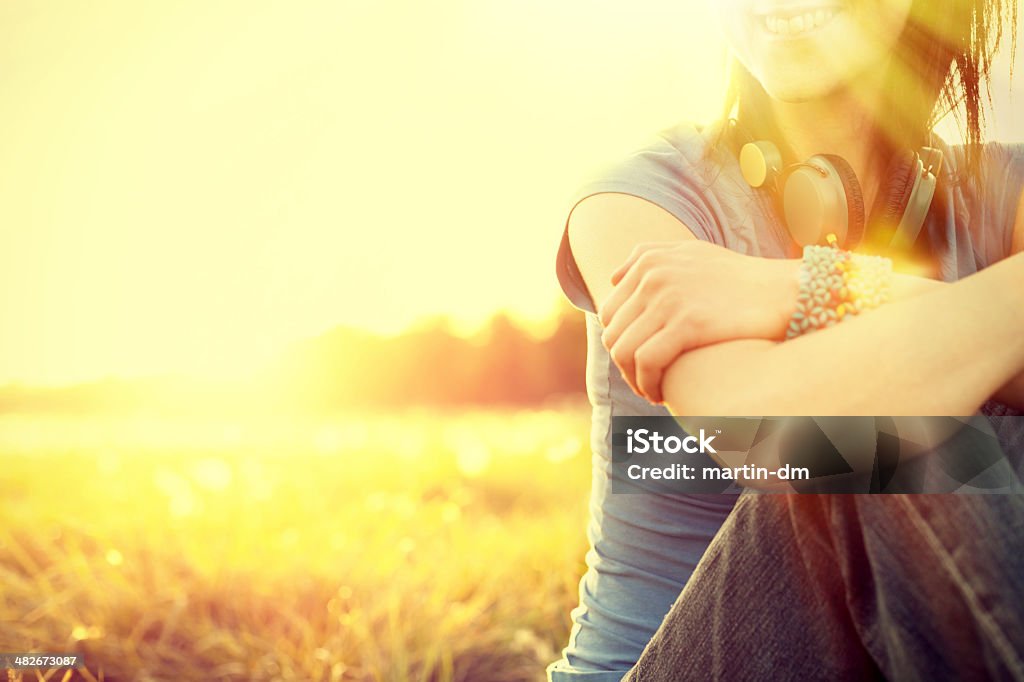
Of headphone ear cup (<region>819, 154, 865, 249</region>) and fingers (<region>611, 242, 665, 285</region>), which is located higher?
headphone ear cup (<region>819, 154, 865, 249</region>)

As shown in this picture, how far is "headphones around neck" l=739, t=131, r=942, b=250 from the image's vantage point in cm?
111

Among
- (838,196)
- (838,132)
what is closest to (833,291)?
(838,196)

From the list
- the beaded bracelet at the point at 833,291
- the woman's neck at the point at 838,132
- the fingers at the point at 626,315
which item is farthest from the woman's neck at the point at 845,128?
the fingers at the point at 626,315

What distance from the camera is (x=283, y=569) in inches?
78.2

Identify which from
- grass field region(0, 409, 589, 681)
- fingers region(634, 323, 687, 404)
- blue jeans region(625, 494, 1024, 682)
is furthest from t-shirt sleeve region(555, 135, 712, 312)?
grass field region(0, 409, 589, 681)

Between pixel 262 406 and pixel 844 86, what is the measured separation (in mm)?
3698

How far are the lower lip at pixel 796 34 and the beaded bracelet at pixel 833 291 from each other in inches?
16.8

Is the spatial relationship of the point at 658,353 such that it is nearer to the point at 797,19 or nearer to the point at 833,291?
the point at 833,291

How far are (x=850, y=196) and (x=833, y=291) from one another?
325 millimetres

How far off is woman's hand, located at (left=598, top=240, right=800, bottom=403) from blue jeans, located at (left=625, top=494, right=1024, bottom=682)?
0.17 meters

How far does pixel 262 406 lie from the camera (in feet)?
14.4

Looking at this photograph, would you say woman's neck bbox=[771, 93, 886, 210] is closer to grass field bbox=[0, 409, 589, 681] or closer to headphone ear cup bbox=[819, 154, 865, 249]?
headphone ear cup bbox=[819, 154, 865, 249]

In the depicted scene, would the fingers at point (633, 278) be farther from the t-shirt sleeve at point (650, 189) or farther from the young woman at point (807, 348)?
the t-shirt sleeve at point (650, 189)

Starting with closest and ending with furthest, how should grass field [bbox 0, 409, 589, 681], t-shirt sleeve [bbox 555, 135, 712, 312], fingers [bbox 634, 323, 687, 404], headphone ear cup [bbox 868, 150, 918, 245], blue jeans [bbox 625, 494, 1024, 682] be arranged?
blue jeans [bbox 625, 494, 1024, 682]
fingers [bbox 634, 323, 687, 404]
t-shirt sleeve [bbox 555, 135, 712, 312]
headphone ear cup [bbox 868, 150, 918, 245]
grass field [bbox 0, 409, 589, 681]
